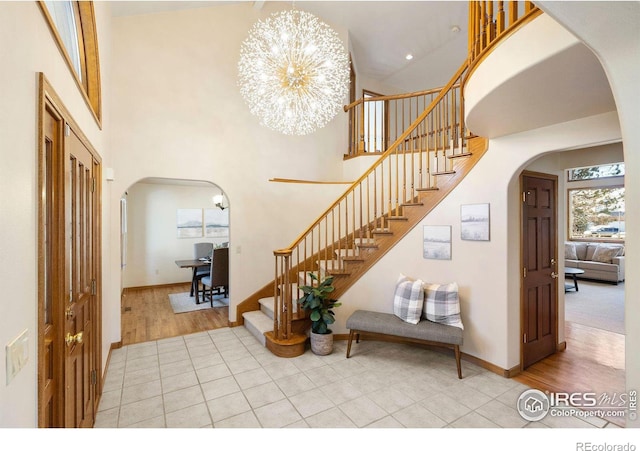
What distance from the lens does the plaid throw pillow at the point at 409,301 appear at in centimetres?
327

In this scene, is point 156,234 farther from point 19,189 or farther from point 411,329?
point 19,189

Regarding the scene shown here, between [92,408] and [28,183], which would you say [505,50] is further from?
[92,408]

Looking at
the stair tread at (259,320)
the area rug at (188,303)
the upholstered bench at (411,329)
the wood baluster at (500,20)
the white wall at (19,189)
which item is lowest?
the area rug at (188,303)

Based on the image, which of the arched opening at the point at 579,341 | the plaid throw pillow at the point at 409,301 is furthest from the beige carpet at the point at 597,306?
the plaid throw pillow at the point at 409,301

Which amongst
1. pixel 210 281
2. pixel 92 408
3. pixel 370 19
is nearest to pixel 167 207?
pixel 210 281

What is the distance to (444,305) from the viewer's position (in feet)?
10.5

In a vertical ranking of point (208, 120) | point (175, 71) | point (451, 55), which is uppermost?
point (451, 55)

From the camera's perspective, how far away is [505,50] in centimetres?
186

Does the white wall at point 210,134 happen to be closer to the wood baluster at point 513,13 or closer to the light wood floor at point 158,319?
the light wood floor at point 158,319

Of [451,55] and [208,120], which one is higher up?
[451,55]

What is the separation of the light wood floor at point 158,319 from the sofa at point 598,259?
860cm

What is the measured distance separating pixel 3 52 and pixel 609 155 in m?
5.70

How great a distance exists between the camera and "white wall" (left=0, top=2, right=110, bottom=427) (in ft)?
2.91

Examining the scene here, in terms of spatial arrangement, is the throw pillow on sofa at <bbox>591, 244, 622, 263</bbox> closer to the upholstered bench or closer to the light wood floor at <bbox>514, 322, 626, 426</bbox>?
the light wood floor at <bbox>514, 322, 626, 426</bbox>
